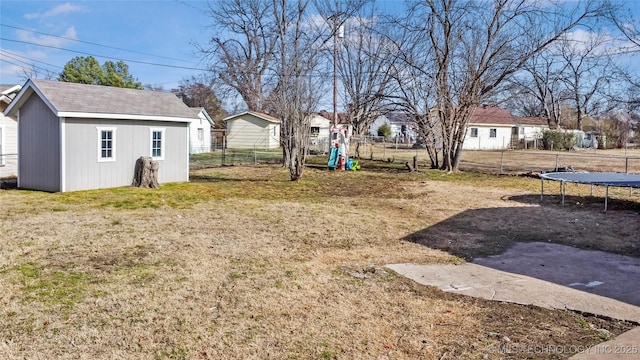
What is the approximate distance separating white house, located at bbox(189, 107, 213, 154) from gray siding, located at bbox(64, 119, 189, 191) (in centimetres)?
1771

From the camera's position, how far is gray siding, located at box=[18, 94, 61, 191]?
12859 mm

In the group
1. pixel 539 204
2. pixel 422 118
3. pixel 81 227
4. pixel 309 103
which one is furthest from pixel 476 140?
pixel 81 227

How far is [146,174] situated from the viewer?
1404 cm

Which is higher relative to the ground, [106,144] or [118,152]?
[106,144]

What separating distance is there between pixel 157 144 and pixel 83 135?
8.22 ft

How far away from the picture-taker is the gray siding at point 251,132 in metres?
36.7

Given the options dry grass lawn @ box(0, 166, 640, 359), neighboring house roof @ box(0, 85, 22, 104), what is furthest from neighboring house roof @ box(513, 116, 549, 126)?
neighboring house roof @ box(0, 85, 22, 104)

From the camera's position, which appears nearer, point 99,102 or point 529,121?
point 99,102

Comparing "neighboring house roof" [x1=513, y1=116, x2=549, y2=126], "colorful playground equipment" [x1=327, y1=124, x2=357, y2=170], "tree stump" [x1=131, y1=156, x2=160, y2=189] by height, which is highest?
"neighboring house roof" [x1=513, y1=116, x2=549, y2=126]

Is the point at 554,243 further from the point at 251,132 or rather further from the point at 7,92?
the point at 251,132

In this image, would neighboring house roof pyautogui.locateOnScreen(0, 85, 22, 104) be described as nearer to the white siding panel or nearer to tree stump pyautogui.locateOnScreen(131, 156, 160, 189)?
tree stump pyautogui.locateOnScreen(131, 156, 160, 189)

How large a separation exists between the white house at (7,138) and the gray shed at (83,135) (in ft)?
7.34

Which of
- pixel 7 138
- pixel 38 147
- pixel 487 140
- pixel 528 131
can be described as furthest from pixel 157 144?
pixel 528 131

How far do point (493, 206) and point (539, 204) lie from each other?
127cm
